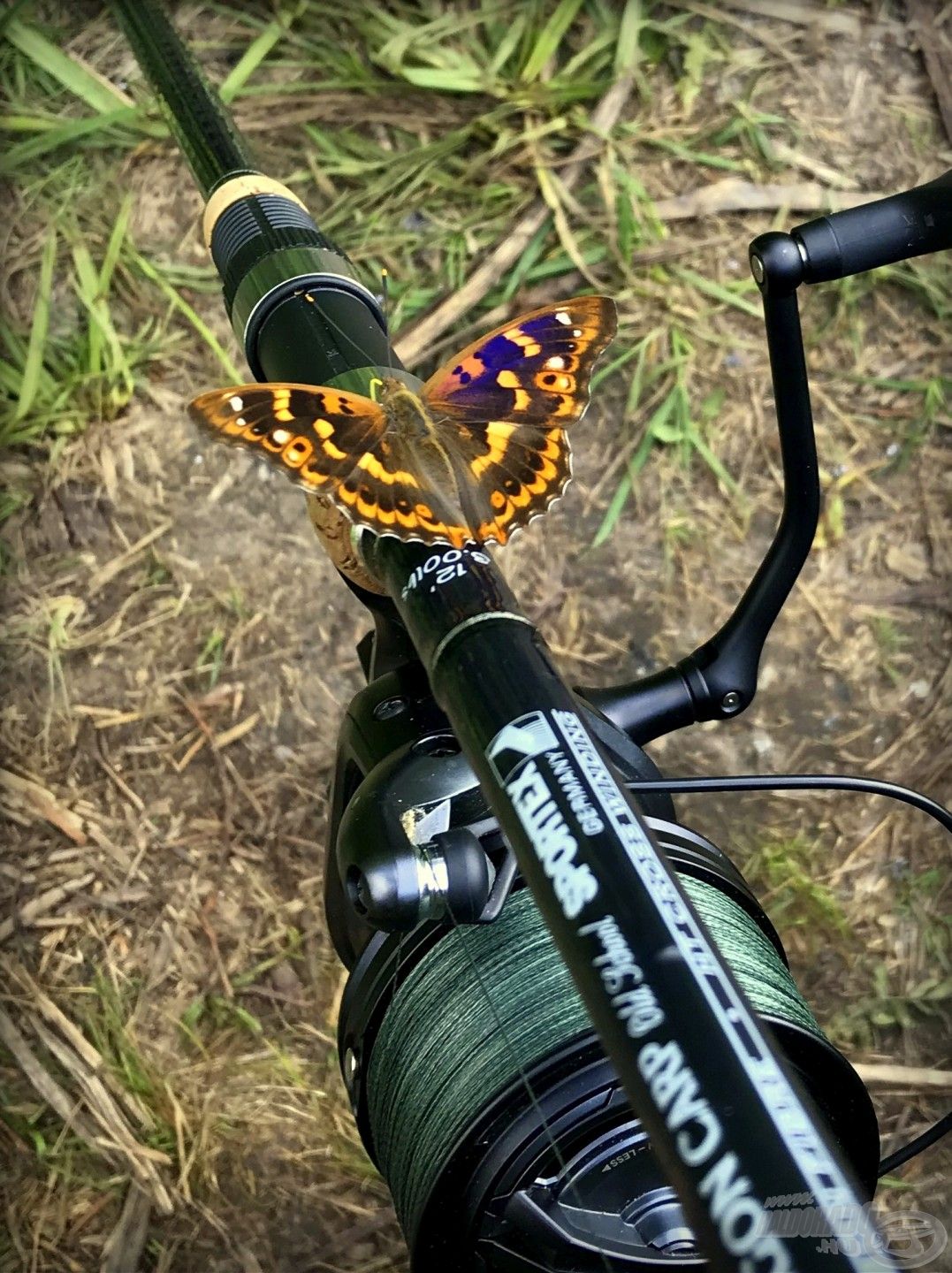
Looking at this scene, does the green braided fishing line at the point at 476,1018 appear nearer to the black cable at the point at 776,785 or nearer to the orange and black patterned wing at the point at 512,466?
the black cable at the point at 776,785

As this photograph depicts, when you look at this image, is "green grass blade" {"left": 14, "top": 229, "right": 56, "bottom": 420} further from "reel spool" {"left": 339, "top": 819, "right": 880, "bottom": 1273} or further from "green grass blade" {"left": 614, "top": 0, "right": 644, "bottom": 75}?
"reel spool" {"left": 339, "top": 819, "right": 880, "bottom": 1273}

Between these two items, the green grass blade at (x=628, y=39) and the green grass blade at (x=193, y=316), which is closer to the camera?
the green grass blade at (x=193, y=316)

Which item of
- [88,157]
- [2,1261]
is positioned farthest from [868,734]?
[88,157]

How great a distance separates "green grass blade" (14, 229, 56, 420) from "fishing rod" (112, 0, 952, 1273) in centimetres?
74

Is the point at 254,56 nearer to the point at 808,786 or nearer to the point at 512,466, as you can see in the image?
the point at 512,466

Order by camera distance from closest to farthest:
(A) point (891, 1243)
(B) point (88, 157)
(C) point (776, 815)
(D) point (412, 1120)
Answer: (D) point (412, 1120), (A) point (891, 1243), (C) point (776, 815), (B) point (88, 157)

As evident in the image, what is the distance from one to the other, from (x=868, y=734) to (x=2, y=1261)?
1323mm

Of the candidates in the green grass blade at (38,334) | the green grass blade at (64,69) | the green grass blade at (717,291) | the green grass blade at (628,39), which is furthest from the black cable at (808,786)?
the green grass blade at (64,69)

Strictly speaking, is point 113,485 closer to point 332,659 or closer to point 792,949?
point 332,659

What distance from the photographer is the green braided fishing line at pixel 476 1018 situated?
0.95m

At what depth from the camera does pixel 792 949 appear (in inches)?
64.9

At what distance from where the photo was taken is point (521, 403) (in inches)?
38.3
